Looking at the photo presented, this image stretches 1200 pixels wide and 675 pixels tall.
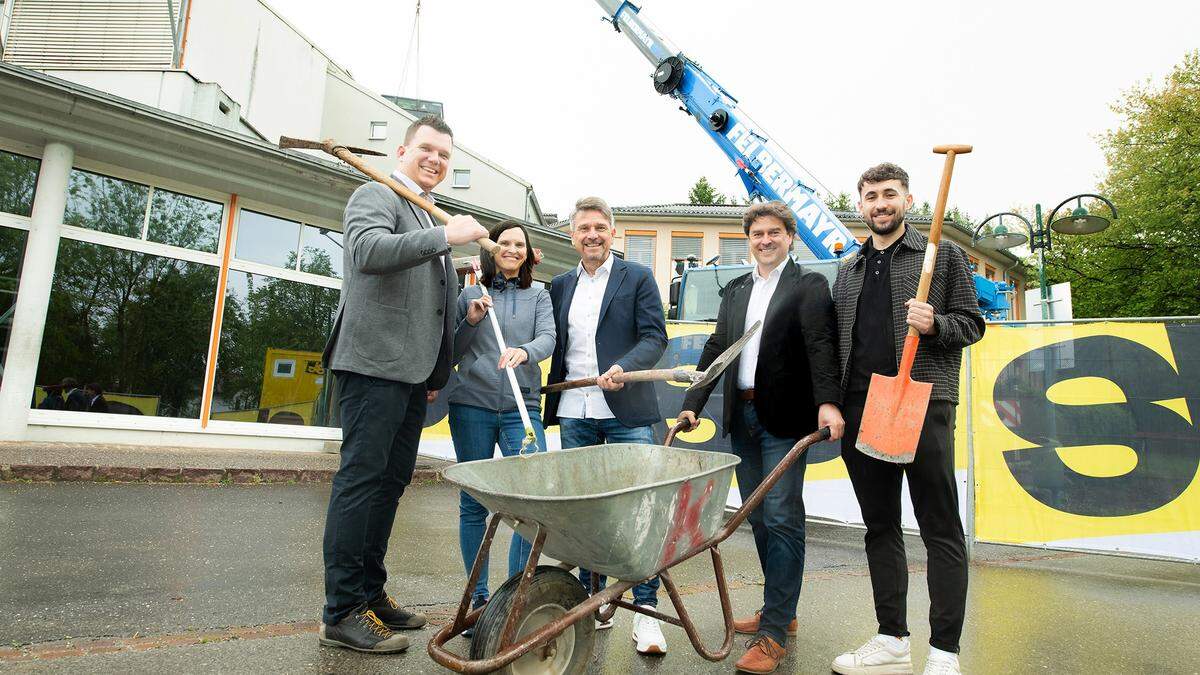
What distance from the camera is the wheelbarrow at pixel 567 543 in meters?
1.87

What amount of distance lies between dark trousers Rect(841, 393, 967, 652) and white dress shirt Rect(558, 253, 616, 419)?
42.9 inches

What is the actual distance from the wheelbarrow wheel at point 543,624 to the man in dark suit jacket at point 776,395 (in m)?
0.75

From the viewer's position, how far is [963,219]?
1881 inches

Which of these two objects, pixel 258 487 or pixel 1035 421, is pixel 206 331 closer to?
pixel 258 487

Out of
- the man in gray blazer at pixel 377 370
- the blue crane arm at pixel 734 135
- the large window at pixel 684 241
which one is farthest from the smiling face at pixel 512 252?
the large window at pixel 684 241

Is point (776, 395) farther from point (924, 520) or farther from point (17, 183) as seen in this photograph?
point (17, 183)

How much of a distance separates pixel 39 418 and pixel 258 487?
2775 millimetres

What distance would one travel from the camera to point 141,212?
7691 millimetres

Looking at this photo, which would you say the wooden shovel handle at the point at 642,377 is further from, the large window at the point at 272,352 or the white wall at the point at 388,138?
the white wall at the point at 388,138

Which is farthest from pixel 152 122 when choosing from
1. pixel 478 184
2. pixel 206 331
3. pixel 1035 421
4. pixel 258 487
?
pixel 478 184

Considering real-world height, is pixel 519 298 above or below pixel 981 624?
above

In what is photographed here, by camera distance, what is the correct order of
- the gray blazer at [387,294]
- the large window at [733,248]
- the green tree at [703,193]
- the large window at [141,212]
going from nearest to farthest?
the gray blazer at [387,294]
the large window at [141,212]
the large window at [733,248]
the green tree at [703,193]

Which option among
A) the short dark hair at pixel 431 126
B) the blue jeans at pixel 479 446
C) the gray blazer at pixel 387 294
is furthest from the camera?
the blue jeans at pixel 479 446

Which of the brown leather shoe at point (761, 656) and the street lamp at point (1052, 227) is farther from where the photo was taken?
the street lamp at point (1052, 227)
